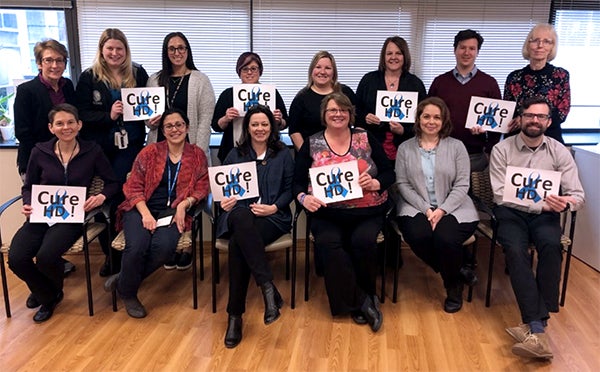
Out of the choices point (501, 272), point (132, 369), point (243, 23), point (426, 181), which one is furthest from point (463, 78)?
point (132, 369)

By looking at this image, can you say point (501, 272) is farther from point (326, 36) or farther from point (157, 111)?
point (157, 111)

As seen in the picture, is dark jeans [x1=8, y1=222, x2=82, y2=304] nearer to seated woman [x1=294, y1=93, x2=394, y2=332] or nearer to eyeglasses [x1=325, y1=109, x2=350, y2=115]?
seated woman [x1=294, y1=93, x2=394, y2=332]

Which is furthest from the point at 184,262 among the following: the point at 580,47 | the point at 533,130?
the point at 580,47

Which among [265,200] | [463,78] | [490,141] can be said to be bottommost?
[265,200]

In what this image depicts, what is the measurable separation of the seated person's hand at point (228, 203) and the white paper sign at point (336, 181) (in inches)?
19.2

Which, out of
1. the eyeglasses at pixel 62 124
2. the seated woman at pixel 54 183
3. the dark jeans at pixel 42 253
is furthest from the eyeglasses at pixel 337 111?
the dark jeans at pixel 42 253

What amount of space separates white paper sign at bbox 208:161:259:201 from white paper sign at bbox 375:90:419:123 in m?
0.95

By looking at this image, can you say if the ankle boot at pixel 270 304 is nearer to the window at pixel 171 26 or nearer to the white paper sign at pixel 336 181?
the white paper sign at pixel 336 181

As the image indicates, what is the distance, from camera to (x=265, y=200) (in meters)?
3.04

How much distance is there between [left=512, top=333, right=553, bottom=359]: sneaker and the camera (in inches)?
98.0

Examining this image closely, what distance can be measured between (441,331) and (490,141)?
4.61 ft

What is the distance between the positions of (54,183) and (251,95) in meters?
1.33

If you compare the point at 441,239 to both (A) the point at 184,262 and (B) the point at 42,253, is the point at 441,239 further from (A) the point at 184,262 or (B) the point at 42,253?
(B) the point at 42,253

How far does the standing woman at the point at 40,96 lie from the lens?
3078mm
